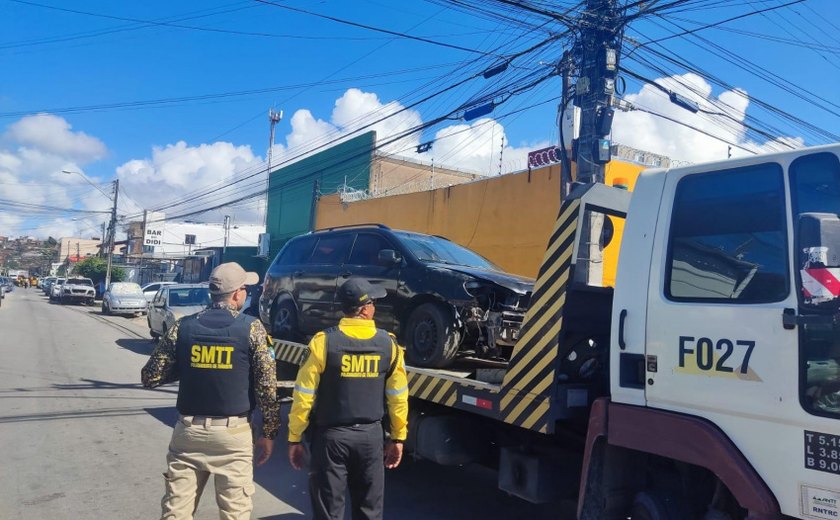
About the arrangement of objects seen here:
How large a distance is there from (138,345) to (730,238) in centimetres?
1728

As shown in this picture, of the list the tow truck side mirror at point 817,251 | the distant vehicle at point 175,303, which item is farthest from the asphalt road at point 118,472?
the distant vehicle at point 175,303

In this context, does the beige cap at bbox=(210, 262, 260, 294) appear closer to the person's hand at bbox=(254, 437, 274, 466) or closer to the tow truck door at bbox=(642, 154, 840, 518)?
the person's hand at bbox=(254, 437, 274, 466)

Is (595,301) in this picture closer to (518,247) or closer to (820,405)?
(820,405)

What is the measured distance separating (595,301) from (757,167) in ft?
4.49

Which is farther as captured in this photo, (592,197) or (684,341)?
(592,197)

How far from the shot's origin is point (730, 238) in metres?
3.12

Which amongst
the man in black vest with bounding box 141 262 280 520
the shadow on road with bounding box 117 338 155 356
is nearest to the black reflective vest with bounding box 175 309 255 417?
the man in black vest with bounding box 141 262 280 520

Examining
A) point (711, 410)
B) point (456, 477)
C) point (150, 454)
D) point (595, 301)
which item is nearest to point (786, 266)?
point (711, 410)

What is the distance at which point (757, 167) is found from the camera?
3.07 meters

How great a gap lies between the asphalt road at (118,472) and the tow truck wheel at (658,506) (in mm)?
2145

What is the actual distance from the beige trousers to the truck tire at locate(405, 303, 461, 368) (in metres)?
2.42

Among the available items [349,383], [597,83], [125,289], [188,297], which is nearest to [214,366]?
[349,383]

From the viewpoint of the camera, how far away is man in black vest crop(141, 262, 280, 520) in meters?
3.30

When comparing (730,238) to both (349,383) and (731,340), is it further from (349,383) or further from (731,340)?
(349,383)
